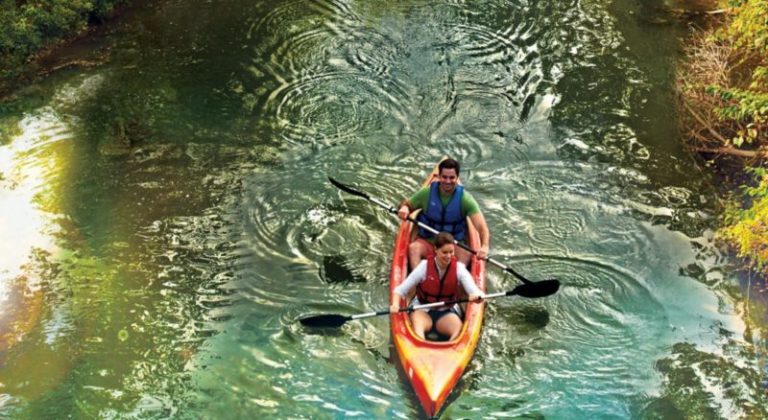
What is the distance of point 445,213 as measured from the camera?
6652mm

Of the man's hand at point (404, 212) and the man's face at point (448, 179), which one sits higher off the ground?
the man's face at point (448, 179)

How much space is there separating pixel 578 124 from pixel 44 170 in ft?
22.2

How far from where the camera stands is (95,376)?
6039mm

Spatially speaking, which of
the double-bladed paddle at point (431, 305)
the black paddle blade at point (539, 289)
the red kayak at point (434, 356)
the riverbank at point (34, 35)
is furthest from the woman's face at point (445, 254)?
the riverbank at point (34, 35)

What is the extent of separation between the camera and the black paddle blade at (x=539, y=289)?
6.17 metres

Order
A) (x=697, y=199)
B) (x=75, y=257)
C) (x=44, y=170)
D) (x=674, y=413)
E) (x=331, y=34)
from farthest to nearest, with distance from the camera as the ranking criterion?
(x=331, y=34)
(x=44, y=170)
(x=697, y=199)
(x=75, y=257)
(x=674, y=413)

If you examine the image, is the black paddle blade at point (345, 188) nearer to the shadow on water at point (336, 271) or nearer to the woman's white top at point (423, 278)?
the shadow on water at point (336, 271)

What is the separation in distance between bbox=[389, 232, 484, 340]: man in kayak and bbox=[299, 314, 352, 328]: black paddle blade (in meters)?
0.52

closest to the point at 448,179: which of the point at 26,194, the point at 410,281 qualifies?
the point at 410,281

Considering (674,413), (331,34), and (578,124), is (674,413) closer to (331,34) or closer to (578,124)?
(578,124)

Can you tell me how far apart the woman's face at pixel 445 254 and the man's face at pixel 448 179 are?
93 centimetres

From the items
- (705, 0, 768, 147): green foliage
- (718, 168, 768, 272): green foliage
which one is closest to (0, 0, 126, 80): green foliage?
(705, 0, 768, 147): green foliage

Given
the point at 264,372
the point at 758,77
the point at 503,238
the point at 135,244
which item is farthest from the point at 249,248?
the point at 758,77

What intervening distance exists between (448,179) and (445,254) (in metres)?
0.99
